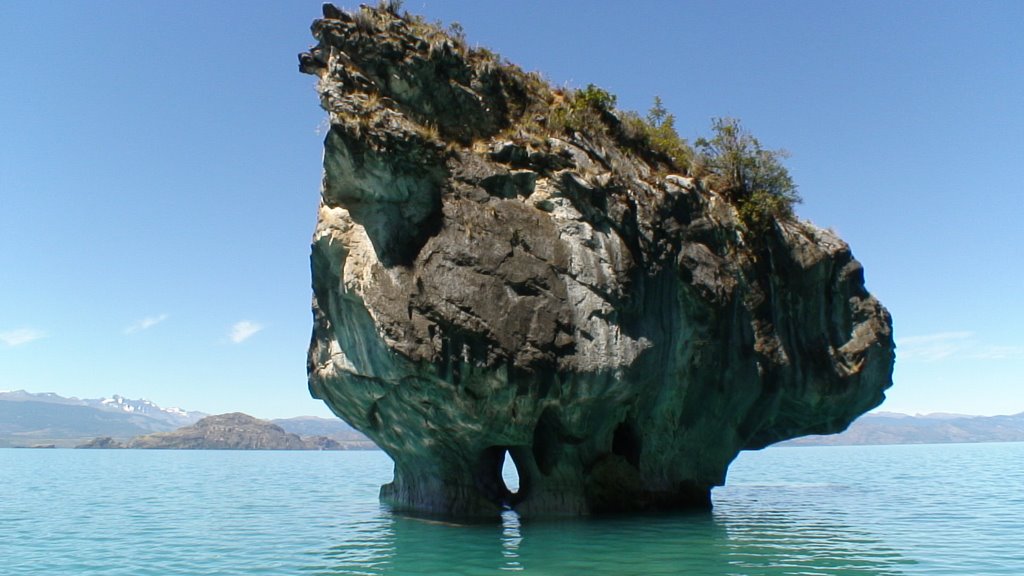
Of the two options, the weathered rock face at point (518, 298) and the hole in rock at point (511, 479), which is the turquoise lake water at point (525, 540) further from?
the hole in rock at point (511, 479)

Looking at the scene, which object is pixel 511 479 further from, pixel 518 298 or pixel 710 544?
pixel 710 544

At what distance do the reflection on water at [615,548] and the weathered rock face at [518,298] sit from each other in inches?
86.9

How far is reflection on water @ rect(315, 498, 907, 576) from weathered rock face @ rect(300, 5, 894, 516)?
86.9 inches

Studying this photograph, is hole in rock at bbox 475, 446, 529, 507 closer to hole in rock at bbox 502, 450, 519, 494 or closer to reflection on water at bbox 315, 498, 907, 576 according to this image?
hole in rock at bbox 502, 450, 519, 494

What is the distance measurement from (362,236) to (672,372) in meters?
9.32

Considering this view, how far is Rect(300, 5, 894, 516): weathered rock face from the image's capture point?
18.2m

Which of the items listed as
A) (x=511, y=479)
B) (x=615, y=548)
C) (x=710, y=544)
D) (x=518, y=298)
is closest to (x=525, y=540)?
(x=615, y=548)

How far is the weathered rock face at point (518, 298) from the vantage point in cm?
1817

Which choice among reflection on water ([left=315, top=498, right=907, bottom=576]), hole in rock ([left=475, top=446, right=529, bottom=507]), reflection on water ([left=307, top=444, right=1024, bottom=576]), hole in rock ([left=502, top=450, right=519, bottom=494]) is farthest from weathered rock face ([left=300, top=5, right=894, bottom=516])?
hole in rock ([left=502, top=450, right=519, bottom=494])

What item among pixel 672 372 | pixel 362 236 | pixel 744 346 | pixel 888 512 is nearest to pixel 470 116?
pixel 362 236

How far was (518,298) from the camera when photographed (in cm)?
1822

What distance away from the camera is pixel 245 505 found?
3031cm

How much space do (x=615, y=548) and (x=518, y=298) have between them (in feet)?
20.3

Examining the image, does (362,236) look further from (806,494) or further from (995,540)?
(806,494)
